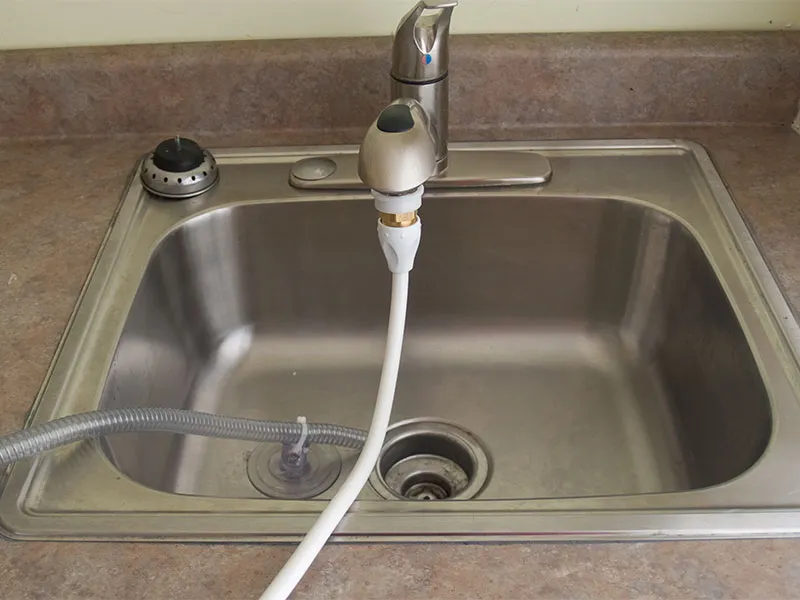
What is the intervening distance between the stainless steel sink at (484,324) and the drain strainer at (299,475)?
1 centimetres

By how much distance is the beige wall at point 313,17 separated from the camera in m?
0.85

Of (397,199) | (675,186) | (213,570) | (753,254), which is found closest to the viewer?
(213,570)

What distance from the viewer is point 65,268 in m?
0.72

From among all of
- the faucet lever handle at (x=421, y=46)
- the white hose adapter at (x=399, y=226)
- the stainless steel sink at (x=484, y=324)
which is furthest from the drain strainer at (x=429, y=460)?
the faucet lever handle at (x=421, y=46)

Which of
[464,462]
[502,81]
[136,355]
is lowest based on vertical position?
[464,462]

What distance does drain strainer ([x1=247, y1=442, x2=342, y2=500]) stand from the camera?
0.73 meters

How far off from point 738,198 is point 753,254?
0.10 meters

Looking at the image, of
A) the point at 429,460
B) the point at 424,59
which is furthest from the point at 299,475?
the point at 424,59

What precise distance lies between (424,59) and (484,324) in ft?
1.04

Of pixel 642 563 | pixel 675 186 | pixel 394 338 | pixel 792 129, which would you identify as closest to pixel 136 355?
pixel 394 338

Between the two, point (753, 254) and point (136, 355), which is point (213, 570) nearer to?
A: point (136, 355)

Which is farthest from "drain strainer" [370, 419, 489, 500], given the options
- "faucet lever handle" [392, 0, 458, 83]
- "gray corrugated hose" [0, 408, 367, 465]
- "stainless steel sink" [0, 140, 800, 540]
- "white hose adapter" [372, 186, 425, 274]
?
"faucet lever handle" [392, 0, 458, 83]

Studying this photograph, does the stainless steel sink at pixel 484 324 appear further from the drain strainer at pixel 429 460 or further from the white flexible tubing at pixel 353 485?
the white flexible tubing at pixel 353 485

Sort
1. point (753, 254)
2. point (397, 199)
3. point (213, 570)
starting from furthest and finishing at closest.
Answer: point (753, 254)
point (397, 199)
point (213, 570)
